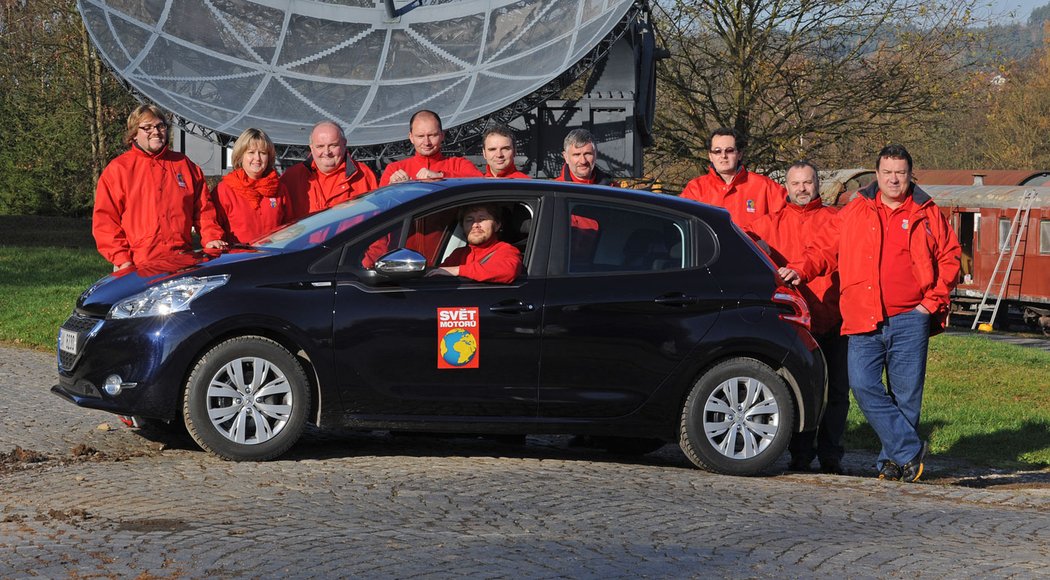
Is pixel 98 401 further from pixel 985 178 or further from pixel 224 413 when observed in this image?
pixel 985 178

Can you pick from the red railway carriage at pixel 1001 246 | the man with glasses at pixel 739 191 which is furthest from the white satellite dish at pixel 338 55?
the man with glasses at pixel 739 191

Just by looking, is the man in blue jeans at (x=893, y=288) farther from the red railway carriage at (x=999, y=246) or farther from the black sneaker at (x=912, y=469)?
the red railway carriage at (x=999, y=246)

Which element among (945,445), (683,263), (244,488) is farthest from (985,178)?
(244,488)

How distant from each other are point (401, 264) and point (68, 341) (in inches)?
76.2

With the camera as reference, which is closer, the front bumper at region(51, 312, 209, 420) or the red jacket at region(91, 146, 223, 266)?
the front bumper at region(51, 312, 209, 420)

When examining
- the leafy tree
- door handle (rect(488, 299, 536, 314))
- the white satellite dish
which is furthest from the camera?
the leafy tree

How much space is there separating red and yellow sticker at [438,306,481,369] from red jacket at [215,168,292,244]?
205 centimetres

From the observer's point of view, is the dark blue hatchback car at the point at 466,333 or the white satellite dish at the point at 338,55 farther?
the white satellite dish at the point at 338,55

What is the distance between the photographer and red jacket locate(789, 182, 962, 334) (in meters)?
8.77

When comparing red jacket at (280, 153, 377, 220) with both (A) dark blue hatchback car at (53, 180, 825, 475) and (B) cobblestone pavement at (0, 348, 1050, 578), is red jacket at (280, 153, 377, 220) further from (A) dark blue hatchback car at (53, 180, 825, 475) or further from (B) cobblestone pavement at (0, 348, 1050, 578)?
(B) cobblestone pavement at (0, 348, 1050, 578)

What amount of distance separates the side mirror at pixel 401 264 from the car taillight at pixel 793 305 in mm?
2207

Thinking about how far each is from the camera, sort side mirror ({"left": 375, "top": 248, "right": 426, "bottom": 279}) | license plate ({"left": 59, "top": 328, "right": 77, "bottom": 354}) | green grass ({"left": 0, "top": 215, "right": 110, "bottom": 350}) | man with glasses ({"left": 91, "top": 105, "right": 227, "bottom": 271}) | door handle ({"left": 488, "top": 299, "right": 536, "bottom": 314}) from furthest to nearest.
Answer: green grass ({"left": 0, "top": 215, "right": 110, "bottom": 350}), man with glasses ({"left": 91, "top": 105, "right": 227, "bottom": 271}), door handle ({"left": 488, "top": 299, "right": 536, "bottom": 314}), license plate ({"left": 59, "top": 328, "right": 77, "bottom": 354}), side mirror ({"left": 375, "top": 248, "right": 426, "bottom": 279})

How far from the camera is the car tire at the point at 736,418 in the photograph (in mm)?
8320

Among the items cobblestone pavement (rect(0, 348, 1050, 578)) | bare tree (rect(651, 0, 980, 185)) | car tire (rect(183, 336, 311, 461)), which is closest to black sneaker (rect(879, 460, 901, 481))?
cobblestone pavement (rect(0, 348, 1050, 578))
